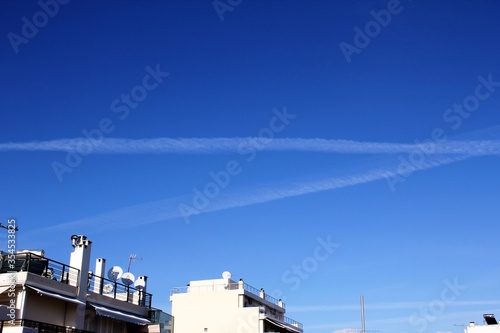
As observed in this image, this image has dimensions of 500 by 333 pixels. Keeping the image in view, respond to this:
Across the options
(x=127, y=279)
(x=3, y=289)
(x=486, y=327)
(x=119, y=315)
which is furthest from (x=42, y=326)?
(x=486, y=327)

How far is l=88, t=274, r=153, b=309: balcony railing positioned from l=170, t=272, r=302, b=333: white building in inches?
677

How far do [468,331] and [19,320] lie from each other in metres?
51.8

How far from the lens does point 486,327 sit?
60531 mm

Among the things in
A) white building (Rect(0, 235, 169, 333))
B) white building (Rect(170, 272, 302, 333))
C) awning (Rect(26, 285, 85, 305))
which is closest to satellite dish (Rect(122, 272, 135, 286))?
white building (Rect(0, 235, 169, 333))

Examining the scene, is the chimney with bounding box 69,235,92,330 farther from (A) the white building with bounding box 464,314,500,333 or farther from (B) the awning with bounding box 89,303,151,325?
(A) the white building with bounding box 464,314,500,333

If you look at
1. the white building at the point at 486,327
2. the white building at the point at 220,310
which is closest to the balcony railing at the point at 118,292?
the white building at the point at 220,310

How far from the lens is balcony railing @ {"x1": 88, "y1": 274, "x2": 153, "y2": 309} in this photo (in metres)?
28.9

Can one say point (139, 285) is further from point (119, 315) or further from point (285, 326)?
point (285, 326)

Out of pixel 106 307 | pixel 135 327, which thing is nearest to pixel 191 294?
pixel 135 327

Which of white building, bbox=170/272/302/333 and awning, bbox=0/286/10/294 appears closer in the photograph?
awning, bbox=0/286/10/294

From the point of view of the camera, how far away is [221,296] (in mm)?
50062

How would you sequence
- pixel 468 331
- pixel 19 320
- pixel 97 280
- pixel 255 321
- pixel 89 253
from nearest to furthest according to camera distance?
pixel 19 320
pixel 89 253
pixel 97 280
pixel 255 321
pixel 468 331

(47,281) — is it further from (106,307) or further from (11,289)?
(106,307)

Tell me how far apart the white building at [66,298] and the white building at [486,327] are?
42.1 meters
